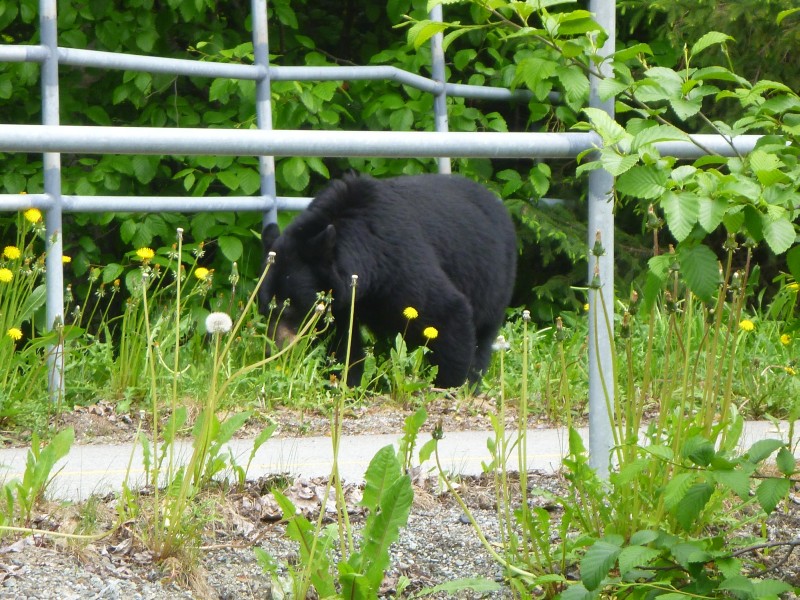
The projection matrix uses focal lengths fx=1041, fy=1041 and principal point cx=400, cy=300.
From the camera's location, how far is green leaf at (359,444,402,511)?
211 centimetres

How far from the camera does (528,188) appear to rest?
771 centimetres

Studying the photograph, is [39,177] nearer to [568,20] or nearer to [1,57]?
[1,57]

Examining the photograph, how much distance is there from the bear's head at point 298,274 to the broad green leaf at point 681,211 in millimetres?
4058

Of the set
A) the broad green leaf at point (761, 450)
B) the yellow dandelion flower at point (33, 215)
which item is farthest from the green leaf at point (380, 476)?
the yellow dandelion flower at point (33, 215)

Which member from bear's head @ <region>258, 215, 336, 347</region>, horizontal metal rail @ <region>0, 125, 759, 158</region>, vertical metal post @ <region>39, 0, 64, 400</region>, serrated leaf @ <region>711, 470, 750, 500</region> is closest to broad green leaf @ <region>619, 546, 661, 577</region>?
serrated leaf @ <region>711, 470, 750, 500</region>

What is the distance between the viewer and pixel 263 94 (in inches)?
251

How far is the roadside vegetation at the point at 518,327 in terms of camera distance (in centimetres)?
184

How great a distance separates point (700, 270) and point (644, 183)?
180 millimetres

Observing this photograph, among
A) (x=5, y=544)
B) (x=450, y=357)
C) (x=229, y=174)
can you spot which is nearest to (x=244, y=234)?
(x=229, y=174)

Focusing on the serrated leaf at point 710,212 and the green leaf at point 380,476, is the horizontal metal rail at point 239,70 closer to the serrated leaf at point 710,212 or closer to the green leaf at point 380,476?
the green leaf at point 380,476

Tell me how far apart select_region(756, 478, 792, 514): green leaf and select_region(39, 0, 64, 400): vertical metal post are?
2.80 meters

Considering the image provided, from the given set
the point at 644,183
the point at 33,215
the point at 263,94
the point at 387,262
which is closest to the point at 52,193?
the point at 33,215

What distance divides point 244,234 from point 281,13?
1.72 metres

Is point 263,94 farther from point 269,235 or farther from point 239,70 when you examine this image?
point 269,235
